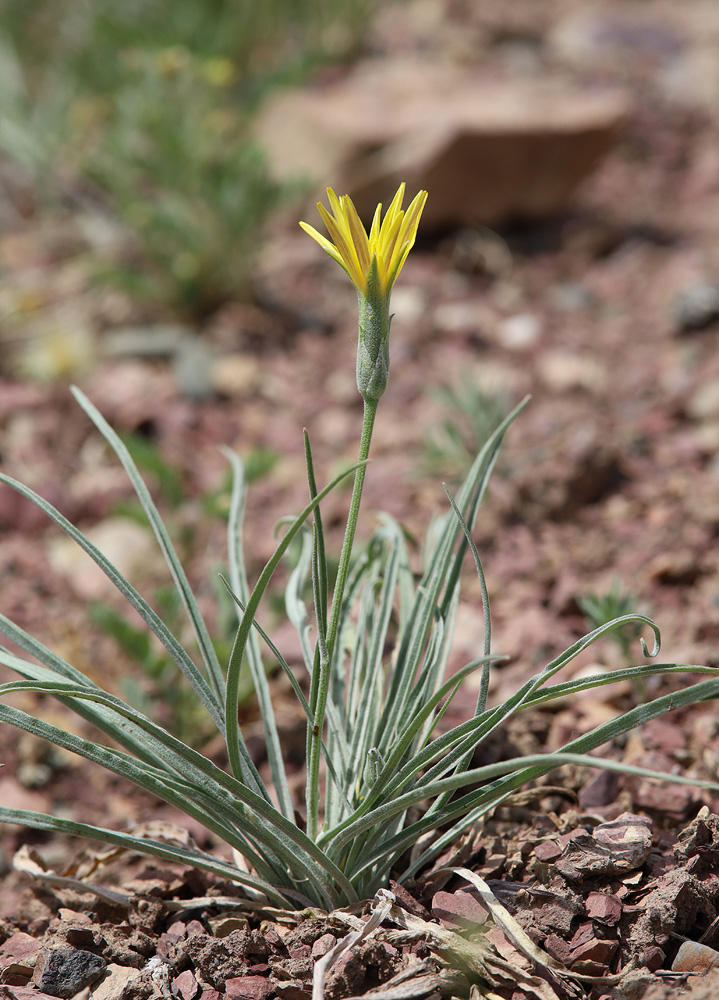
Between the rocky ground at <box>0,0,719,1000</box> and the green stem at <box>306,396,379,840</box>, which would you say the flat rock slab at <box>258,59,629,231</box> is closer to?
the rocky ground at <box>0,0,719,1000</box>

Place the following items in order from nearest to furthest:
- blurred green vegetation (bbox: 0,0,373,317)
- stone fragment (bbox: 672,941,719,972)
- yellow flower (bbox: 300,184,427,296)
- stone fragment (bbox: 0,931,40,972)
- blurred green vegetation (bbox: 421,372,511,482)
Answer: yellow flower (bbox: 300,184,427,296) → stone fragment (bbox: 672,941,719,972) → stone fragment (bbox: 0,931,40,972) → blurred green vegetation (bbox: 421,372,511,482) → blurred green vegetation (bbox: 0,0,373,317)

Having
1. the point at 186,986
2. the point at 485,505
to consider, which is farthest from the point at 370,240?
the point at 485,505

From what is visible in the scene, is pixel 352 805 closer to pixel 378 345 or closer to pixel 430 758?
pixel 430 758

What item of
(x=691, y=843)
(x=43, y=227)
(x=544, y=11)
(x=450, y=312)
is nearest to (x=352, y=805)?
(x=691, y=843)

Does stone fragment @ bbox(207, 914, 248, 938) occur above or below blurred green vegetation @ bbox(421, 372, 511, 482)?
below

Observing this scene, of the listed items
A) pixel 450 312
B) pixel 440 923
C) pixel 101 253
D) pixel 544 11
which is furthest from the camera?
pixel 544 11

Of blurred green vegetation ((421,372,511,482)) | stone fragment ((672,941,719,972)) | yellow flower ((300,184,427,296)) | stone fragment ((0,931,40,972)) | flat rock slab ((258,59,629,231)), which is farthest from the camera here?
Result: flat rock slab ((258,59,629,231))

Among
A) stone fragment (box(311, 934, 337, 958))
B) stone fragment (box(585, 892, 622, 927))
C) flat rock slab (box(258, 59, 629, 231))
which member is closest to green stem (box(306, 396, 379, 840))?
stone fragment (box(311, 934, 337, 958))
